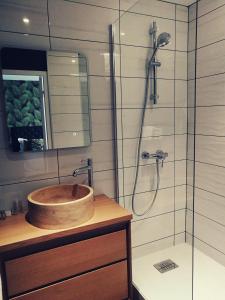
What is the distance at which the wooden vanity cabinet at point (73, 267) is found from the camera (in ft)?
3.84

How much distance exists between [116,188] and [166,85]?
2.98 feet

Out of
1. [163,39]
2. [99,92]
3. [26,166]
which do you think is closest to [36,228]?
[26,166]

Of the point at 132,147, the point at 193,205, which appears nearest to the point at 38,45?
the point at 132,147

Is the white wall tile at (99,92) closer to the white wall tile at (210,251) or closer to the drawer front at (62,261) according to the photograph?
the drawer front at (62,261)

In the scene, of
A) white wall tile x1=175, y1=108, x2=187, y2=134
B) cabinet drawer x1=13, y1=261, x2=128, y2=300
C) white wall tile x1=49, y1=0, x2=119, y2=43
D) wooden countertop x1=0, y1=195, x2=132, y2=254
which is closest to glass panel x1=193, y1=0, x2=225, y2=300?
white wall tile x1=175, y1=108, x2=187, y2=134

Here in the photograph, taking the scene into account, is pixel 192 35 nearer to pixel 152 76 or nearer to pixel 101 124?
pixel 152 76

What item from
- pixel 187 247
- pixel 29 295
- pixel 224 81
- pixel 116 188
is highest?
pixel 224 81

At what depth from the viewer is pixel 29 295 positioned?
1199mm

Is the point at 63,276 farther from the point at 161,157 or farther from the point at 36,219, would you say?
the point at 161,157

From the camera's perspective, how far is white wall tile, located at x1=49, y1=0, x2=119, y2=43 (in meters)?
1.51

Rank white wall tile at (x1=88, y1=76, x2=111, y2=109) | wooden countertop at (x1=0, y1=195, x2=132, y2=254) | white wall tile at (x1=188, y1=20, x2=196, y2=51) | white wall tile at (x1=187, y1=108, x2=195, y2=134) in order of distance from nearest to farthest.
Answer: wooden countertop at (x1=0, y1=195, x2=132, y2=254) < white wall tile at (x1=88, y1=76, x2=111, y2=109) < white wall tile at (x1=188, y1=20, x2=196, y2=51) < white wall tile at (x1=187, y1=108, x2=195, y2=134)

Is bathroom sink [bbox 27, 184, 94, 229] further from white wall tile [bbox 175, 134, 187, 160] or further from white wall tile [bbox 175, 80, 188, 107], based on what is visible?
white wall tile [bbox 175, 80, 188, 107]

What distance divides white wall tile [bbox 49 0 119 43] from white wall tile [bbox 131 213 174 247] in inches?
57.3

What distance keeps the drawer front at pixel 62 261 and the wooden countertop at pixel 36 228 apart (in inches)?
3.3
